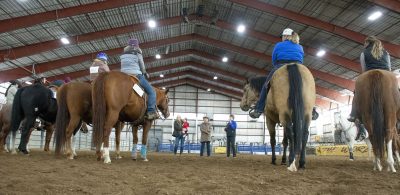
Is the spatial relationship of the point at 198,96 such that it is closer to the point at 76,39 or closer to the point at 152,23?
the point at 152,23

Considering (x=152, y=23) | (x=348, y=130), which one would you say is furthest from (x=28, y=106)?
(x=152, y=23)

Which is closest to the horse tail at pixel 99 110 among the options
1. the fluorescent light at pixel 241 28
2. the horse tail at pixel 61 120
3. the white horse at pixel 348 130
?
the horse tail at pixel 61 120

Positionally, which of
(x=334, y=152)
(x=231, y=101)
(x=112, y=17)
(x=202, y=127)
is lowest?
(x=334, y=152)

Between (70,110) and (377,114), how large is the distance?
6035 mm

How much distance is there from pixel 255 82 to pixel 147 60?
26.3 meters

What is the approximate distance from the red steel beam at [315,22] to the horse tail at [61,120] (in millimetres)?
15046

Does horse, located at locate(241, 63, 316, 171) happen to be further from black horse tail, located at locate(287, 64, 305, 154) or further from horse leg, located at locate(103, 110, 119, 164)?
horse leg, located at locate(103, 110, 119, 164)

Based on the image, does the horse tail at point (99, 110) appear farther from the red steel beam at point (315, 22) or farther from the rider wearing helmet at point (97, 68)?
the red steel beam at point (315, 22)

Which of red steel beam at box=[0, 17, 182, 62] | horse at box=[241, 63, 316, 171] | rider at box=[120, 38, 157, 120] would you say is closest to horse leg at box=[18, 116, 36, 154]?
rider at box=[120, 38, 157, 120]

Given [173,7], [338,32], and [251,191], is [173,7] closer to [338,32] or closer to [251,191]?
[338,32]

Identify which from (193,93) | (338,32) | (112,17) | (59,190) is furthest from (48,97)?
(193,93)

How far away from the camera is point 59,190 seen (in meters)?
3.06

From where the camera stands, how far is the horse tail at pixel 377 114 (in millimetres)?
5312

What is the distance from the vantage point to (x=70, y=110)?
7137 mm
